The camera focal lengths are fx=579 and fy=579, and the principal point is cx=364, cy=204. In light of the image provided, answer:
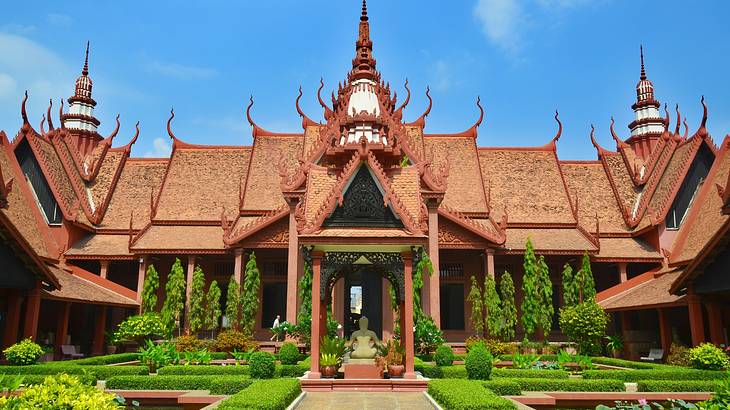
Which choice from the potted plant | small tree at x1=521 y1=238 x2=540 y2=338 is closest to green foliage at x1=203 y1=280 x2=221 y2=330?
small tree at x1=521 y1=238 x2=540 y2=338

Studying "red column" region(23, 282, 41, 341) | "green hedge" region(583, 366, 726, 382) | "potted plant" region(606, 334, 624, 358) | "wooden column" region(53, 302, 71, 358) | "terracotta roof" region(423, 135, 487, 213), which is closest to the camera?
"green hedge" region(583, 366, 726, 382)

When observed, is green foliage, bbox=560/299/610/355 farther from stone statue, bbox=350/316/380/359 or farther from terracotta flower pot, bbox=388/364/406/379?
terracotta flower pot, bbox=388/364/406/379

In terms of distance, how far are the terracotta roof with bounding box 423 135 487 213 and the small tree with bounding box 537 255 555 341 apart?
404 centimetres

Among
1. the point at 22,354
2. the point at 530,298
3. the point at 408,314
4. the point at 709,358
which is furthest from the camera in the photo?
the point at 530,298

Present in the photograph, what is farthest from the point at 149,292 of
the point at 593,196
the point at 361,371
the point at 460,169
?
the point at 593,196

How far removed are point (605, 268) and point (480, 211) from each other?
19.4ft

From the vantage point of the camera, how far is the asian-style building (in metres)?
16.9

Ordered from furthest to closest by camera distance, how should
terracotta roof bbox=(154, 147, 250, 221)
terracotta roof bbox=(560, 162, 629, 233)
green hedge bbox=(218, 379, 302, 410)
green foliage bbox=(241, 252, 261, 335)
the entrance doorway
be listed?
terracotta roof bbox=(560, 162, 629, 233)
terracotta roof bbox=(154, 147, 250, 221)
the entrance doorway
green foliage bbox=(241, 252, 261, 335)
green hedge bbox=(218, 379, 302, 410)

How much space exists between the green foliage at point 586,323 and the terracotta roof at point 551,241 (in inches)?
183

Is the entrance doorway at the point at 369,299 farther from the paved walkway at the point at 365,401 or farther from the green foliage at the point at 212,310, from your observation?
the paved walkway at the point at 365,401

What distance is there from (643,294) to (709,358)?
5.78m

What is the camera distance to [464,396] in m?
8.43

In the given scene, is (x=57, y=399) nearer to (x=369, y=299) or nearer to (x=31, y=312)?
Answer: (x=31, y=312)

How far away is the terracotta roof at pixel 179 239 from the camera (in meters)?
22.5
